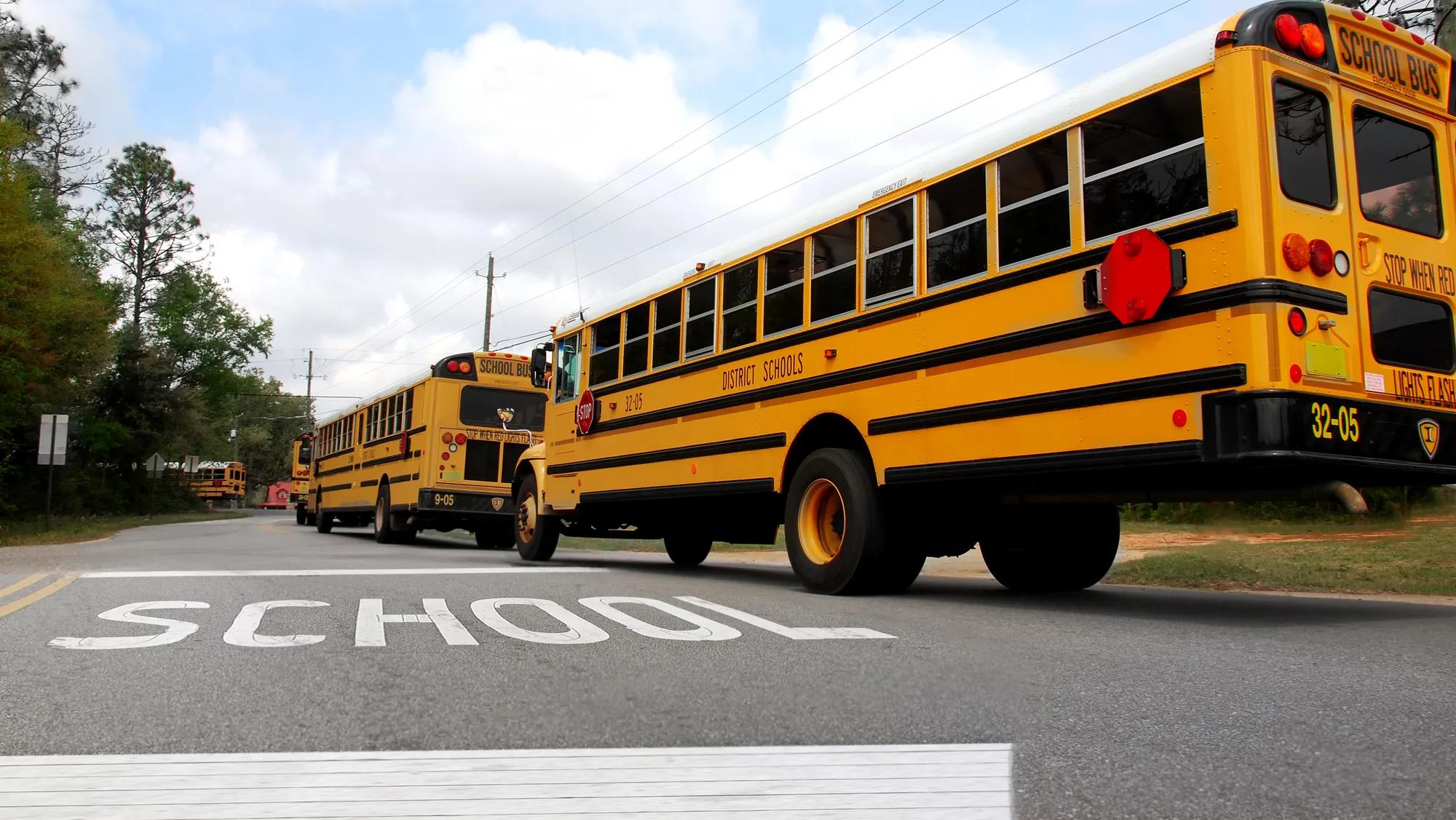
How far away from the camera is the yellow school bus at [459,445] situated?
16734 millimetres

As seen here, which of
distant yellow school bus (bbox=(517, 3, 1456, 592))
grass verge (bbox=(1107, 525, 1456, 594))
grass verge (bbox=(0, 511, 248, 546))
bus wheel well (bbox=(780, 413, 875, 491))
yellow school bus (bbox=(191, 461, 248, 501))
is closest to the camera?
distant yellow school bus (bbox=(517, 3, 1456, 592))

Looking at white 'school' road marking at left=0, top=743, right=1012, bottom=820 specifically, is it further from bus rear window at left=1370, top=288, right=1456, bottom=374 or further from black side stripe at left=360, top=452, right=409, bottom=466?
black side stripe at left=360, top=452, right=409, bottom=466

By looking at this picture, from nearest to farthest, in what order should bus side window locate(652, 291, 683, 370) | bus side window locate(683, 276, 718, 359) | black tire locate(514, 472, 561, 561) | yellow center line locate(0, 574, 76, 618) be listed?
yellow center line locate(0, 574, 76, 618), bus side window locate(683, 276, 718, 359), bus side window locate(652, 291, 683, 370), black tire locate(514, 472, 561, 561)

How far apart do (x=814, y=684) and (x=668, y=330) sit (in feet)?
20.4

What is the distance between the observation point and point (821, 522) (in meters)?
7.69

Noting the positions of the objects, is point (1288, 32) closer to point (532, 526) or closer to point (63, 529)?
point (532, 526)

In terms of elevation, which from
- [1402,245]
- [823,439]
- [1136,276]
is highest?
[1402,245]

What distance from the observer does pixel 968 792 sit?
2.50m

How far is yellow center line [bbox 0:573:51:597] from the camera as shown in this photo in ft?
23.9

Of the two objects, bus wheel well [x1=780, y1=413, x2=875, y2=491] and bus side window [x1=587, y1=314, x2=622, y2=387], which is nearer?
bus wheel well [x1=780, y1=413, x2=875, y2=491]

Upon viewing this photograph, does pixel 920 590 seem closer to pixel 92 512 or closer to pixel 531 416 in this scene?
pixel 531 416

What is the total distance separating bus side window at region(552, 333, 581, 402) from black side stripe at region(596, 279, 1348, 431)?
3.37 meters

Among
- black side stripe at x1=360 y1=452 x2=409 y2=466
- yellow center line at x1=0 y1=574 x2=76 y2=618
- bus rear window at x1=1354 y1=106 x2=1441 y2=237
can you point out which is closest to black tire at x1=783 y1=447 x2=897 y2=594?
bus rear window at x1=1354 y1=106 x2=1441 y2=237

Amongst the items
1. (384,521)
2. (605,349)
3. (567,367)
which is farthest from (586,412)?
(384,521)
